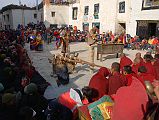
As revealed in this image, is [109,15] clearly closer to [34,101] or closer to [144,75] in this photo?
[144,75]

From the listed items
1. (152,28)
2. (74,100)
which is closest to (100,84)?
(74,100)

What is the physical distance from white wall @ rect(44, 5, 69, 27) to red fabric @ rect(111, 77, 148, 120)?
31033 mm

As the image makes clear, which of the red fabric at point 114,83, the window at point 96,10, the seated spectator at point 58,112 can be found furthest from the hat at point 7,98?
the window at point 96,10

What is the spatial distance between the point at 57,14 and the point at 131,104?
104 ft

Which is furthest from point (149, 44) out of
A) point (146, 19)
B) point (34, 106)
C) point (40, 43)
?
point (34, 106)

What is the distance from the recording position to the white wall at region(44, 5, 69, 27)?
32969 millimetres

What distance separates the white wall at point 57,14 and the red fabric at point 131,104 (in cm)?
3103

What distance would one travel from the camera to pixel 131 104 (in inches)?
114

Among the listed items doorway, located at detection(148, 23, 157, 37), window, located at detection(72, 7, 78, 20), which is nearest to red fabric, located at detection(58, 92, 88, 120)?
doorway, located at detection(148, 23, 157, 37)

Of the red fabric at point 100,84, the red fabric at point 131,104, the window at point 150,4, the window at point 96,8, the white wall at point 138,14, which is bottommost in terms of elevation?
the red fabric at point 100,84

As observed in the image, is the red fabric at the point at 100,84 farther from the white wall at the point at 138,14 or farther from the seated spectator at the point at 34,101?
the white wall at the point at 138,14

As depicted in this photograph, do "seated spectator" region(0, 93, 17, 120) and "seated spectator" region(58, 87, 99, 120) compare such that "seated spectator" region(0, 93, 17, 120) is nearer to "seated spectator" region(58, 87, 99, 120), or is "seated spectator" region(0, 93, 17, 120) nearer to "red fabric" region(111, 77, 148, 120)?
"seated spectator" region(58, 87, 99, 120)

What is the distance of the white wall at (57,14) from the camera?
3297cm

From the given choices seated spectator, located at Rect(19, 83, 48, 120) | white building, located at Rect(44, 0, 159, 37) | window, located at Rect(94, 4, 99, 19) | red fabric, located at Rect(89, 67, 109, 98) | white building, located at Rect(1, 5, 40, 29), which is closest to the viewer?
seated spectator, located at Rect(19, 83, 48, 120)
